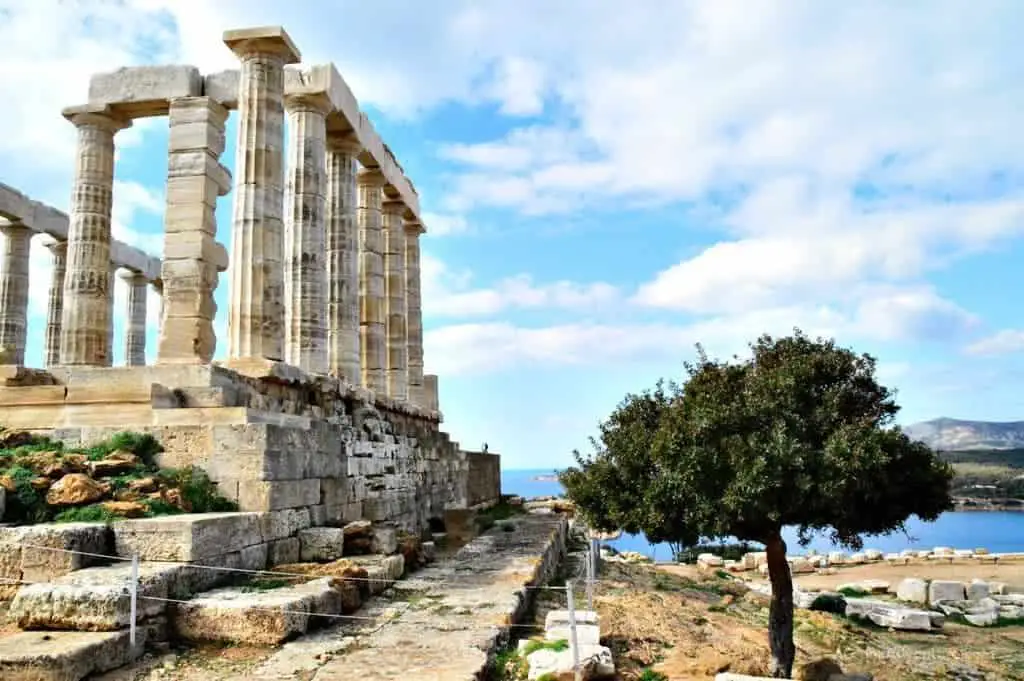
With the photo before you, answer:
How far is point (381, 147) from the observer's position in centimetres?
2130

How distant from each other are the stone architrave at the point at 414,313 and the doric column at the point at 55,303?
1015 cm

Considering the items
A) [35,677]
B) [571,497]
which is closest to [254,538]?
[35,677]

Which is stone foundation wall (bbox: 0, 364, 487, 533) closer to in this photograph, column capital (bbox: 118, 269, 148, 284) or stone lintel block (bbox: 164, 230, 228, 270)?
stone lintel block (bbox: 164, 230, 228, 270)

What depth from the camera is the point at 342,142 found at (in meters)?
19.0

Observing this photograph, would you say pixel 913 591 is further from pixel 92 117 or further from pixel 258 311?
pixel 92 117

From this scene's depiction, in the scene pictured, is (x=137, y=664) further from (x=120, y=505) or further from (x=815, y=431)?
(x=815, y=431)

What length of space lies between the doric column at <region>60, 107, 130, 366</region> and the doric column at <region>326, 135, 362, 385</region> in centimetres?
439

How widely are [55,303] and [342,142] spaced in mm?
12128

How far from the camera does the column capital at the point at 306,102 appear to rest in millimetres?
16436

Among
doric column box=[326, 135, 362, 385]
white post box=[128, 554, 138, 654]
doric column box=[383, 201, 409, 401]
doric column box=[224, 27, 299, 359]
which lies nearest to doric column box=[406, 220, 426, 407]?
doric column box=[383, 201, 409, 401]

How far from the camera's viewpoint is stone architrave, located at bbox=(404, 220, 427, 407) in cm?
2475

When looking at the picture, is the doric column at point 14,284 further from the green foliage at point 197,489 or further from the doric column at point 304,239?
the green foliage at point 197,489

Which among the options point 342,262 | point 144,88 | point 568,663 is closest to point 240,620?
point 568,663

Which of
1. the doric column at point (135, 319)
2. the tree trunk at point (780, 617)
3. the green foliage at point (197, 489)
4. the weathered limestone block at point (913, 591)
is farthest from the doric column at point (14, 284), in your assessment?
the weathered limestone block at point (913, 591)
